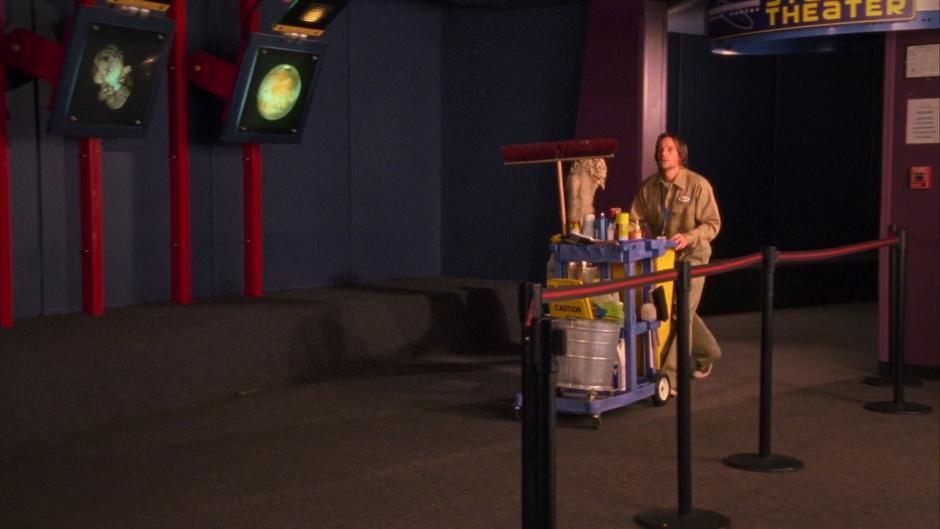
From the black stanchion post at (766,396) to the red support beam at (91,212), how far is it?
3567 millimetres

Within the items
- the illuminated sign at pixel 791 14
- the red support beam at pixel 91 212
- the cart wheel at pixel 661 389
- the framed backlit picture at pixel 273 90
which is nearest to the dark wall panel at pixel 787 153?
the illuminated sign at pixel 791 14

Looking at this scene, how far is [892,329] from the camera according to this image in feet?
21.5

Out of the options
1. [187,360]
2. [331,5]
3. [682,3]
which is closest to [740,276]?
[682,3]

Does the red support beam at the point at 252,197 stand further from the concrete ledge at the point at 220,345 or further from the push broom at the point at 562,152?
the push broom at the point at 562,152

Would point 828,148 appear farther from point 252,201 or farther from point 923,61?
point 252,201

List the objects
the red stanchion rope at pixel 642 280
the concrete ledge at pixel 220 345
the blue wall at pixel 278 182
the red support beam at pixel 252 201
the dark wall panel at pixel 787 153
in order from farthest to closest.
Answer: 1. the dark wall panel at pixel 787 153
2. the red support beam at pixel 252 201
3. the blue wall at pixel 278 182
4. the concrete ledge at pixel 220 345
5. the red stanchion rope at pixel 642 280

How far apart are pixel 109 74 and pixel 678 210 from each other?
3104 mm

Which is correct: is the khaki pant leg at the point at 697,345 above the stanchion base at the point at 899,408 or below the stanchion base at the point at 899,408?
above

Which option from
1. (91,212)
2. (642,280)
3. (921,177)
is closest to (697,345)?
(921,177)

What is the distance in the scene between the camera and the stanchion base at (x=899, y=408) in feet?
20.4

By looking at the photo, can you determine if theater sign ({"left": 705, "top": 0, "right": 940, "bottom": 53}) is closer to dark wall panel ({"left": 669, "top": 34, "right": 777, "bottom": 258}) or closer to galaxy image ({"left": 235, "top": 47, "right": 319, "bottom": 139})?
dark wall panel ({"left": 669, "top": 34, "right": 777, "bottom": 258})

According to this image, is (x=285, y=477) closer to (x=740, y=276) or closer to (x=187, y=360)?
(x=187, y=360)

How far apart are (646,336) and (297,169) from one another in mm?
3017

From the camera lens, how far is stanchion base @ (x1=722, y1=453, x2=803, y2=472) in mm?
5039
